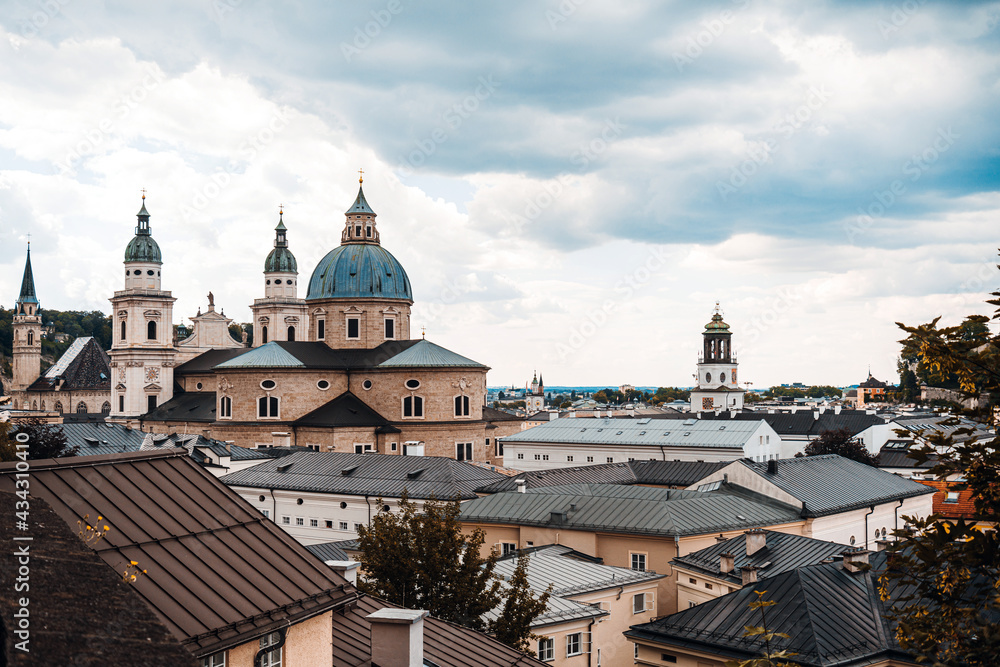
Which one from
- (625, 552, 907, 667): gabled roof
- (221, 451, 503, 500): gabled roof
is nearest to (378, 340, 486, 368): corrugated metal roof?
(221, 451, 503, 500): gabled roof

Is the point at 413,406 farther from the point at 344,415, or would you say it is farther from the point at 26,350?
the point at 26,350

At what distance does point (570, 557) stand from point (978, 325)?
25818mm

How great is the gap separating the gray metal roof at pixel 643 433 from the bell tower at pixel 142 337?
3652 cm

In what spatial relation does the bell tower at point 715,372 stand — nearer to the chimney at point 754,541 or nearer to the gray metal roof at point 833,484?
the gray metal roof at point 833,484

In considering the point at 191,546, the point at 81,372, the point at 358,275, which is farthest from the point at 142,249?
the point at 191,546

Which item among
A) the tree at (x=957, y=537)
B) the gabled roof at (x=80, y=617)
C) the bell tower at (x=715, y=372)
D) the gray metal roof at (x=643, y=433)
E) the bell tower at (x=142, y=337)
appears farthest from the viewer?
the bell tower at (x=715, y=372)

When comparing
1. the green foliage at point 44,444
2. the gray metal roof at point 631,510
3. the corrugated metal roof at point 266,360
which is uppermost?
the corrugated metal roof at point 266,360

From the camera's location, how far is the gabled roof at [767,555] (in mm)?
28250

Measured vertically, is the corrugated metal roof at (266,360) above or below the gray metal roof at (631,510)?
above

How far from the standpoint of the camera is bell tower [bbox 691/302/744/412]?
130 metres

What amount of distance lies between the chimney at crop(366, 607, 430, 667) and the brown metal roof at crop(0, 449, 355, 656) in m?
1.38

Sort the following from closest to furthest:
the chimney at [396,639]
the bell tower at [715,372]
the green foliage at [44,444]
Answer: the chimney at [396,639], the green foliage at [44,444], the bell tower at [715,372]

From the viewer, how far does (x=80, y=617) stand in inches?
206

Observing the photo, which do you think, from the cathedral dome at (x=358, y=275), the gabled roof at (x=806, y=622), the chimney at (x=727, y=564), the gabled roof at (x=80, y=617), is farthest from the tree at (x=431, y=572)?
the cathedral dome at (x=358, y=275)
